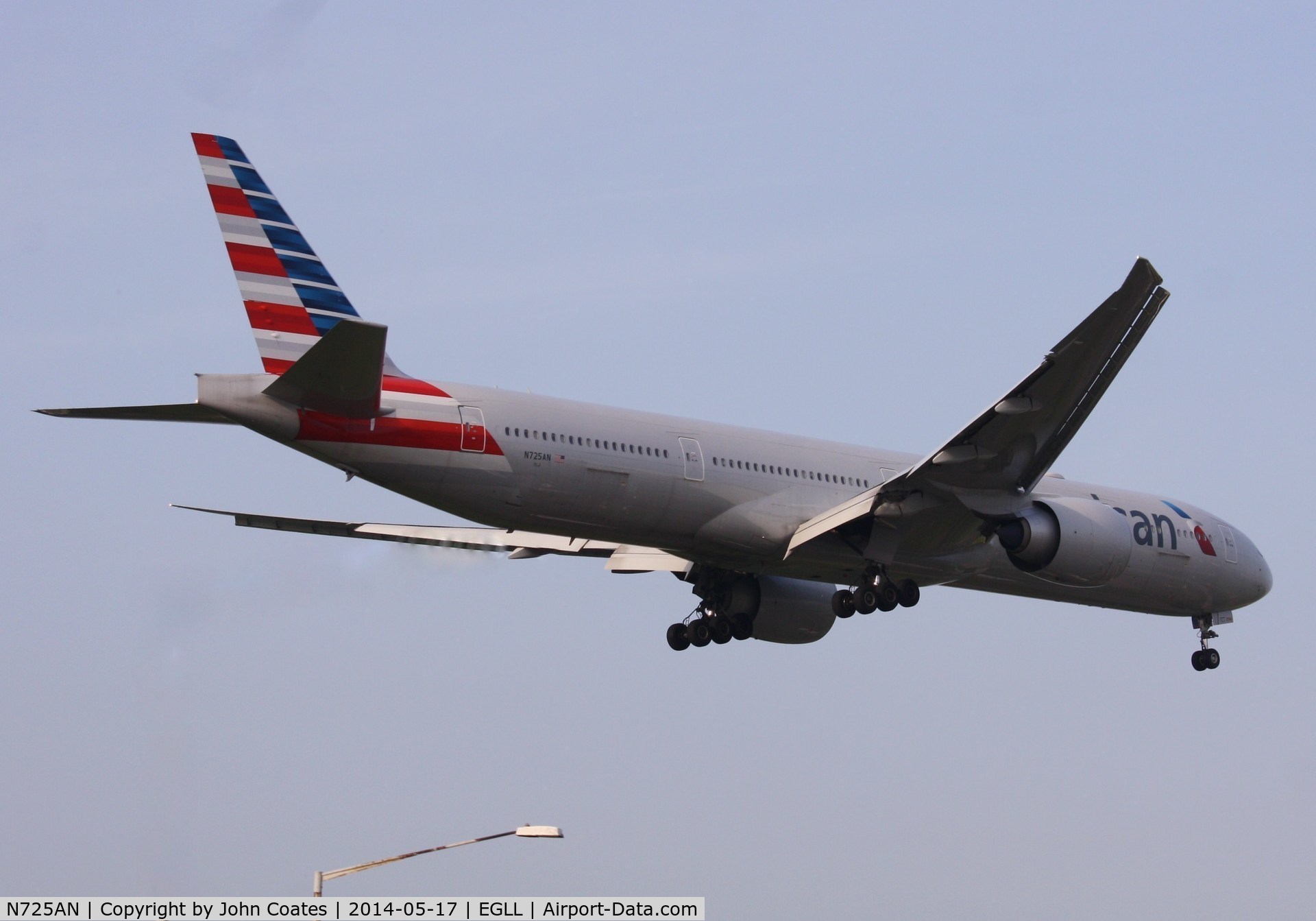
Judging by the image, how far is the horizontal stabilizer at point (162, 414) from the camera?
23312 mm

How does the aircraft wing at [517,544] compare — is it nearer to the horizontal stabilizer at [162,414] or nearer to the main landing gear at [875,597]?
the main landing gear at [875,597]

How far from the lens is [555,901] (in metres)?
22.4

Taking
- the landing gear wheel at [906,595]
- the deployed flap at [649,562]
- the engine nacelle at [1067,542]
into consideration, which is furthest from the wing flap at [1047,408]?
the deployed flap at [649,562]

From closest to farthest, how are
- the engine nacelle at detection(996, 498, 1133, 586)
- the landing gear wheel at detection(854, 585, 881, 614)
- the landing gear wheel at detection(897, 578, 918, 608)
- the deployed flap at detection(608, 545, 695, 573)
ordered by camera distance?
the landing gear wheel at detection(854, 585, 881, 614)
the engine nacelle at detection(996, 498, 1133, 586)
the landing gear wheel at detection(897, 578, 918, 608)
the deployed flap at detection(608, 545, 695, 573)

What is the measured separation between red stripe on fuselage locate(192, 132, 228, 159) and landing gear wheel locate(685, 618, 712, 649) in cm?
1229

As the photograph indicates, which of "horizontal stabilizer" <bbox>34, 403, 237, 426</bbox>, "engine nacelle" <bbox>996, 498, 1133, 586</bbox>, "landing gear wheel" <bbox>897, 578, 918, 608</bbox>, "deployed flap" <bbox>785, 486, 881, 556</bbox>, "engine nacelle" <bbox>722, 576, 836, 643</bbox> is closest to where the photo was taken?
"horizontal stabilizer" <bbox>34, 403, 237, 426</bbox>

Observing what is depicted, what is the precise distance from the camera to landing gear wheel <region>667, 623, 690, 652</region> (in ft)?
108

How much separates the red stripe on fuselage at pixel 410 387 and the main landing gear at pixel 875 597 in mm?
8041

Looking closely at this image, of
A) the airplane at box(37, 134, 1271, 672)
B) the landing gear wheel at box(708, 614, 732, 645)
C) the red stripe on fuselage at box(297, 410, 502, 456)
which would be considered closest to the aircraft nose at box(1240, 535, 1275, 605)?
the airplane at box(37, 134, 1271, 672)

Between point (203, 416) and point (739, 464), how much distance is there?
8.92 metres

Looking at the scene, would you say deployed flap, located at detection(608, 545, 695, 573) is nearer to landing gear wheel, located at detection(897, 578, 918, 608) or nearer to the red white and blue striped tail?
landing gear wheel, located at detection(897, 578, 918, 608)

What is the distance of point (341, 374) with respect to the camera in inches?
959

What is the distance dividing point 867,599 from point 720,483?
3.38 metres

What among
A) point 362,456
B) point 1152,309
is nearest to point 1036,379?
point 1152,309
